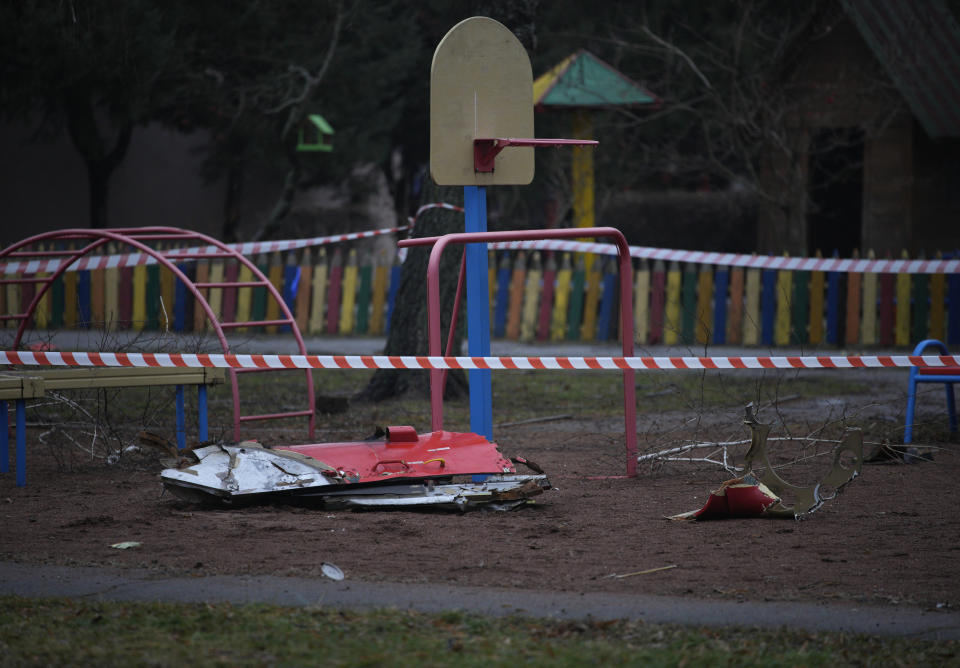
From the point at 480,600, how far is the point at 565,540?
1.25m

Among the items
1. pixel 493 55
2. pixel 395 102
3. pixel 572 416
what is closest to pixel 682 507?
pixel 493 55

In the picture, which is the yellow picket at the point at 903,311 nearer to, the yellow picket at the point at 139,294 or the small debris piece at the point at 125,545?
the yellow picket at the point at 139,294

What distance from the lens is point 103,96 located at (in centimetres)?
2070

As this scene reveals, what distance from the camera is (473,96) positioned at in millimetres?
7852

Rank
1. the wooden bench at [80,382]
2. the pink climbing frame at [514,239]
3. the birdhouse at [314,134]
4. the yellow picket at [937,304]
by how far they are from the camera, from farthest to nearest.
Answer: the birdhouse at [314,134]
the yellow picket at [937,304]
the wooden bench at [80,382]
the pink climbing frame at [514,239]

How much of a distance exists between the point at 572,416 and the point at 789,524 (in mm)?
4947

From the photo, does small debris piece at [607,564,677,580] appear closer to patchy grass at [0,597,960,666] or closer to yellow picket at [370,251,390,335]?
patchy grass at [0,597,960,666]

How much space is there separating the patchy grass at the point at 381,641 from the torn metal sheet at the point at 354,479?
80.1 inches

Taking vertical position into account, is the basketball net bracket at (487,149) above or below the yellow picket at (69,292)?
above

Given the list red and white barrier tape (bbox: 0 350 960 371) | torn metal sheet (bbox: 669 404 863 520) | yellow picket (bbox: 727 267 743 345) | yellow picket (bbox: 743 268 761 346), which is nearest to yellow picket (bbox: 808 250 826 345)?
yellow picket (bbox: 743 268 761 346)

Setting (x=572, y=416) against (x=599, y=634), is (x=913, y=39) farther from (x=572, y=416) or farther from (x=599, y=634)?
(x=599, y=634)

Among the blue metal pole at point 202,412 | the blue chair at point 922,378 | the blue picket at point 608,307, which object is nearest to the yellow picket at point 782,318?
the blue picket at point 608,307

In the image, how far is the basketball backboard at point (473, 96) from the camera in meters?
7.79

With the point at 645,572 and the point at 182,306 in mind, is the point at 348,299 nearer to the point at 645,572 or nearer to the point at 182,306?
the point at 182,306
